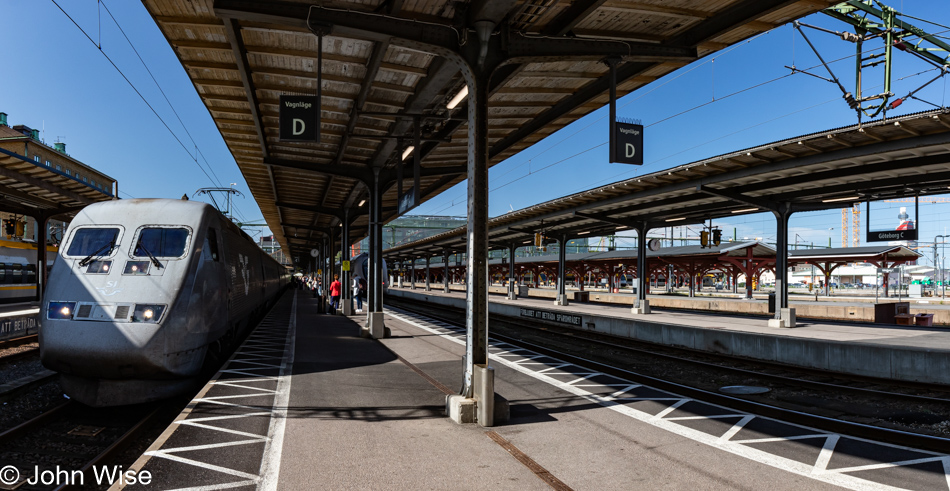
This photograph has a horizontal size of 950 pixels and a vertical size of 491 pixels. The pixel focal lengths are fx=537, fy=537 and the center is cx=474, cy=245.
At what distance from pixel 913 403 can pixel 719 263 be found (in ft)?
106

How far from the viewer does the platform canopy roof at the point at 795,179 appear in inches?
500

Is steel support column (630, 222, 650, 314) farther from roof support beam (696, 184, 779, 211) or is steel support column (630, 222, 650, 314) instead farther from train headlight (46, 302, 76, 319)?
train headlight (46, 302, 76, 319)

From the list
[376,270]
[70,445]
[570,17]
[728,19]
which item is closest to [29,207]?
[376,270]

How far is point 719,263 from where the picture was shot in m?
40.3

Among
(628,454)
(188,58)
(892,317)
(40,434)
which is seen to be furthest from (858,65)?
(40,434)

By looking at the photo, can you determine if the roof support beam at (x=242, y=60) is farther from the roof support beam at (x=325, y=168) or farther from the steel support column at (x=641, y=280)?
the steel support column at (x=641, y=280)

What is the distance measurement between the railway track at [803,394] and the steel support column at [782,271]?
20.6ft

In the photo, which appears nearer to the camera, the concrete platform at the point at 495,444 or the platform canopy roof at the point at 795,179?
the concrete platform at the point at 495,444

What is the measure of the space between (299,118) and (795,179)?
15705 mm

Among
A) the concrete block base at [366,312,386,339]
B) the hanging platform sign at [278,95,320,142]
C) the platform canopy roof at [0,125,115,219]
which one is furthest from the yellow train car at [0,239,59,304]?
the hanging platform sign at [278,95,320,142]

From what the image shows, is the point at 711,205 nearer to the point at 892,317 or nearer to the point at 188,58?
the point at 892,317

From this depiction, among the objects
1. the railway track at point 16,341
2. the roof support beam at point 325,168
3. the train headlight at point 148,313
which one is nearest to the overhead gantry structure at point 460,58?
the roof support beam at point 325,168

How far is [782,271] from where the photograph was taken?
2080 centimetres

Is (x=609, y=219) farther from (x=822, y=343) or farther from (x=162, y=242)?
(x=162, y=242)
